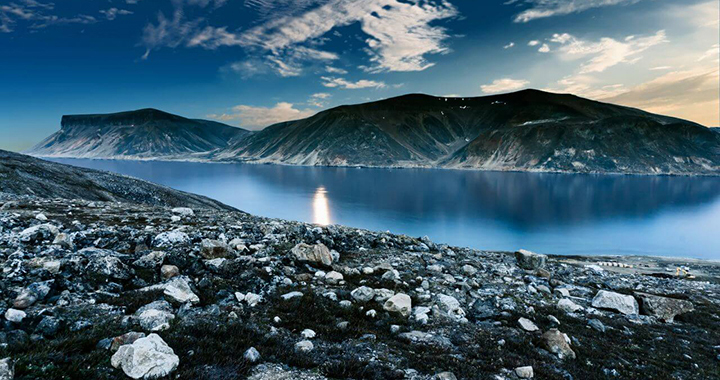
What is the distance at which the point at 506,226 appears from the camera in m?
70.6

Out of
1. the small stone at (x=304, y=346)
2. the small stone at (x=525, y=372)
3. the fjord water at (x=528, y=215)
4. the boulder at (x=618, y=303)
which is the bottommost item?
the fjord water at (x=528, y=215)

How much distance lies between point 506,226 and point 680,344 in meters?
64.4

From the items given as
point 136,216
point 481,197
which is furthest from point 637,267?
point 481,197

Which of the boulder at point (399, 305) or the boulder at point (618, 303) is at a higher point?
the boulder at point (399, 305)

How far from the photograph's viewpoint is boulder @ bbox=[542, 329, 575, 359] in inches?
319

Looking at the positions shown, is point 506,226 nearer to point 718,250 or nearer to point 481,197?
point 718,250

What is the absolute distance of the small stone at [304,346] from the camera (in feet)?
22.6

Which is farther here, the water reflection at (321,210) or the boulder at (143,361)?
the water reflection at (321,210)

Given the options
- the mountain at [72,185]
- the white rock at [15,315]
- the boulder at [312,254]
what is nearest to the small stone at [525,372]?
the boulder at [312,254]

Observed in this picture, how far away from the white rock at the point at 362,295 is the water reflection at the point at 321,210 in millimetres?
55332

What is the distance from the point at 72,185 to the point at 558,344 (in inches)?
1758

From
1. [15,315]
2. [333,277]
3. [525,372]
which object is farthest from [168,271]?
[525,372]

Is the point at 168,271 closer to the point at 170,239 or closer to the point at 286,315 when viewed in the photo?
the point at 170,239

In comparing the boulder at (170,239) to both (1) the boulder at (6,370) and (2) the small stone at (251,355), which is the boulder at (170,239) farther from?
(1) the boulder at (6,370)
